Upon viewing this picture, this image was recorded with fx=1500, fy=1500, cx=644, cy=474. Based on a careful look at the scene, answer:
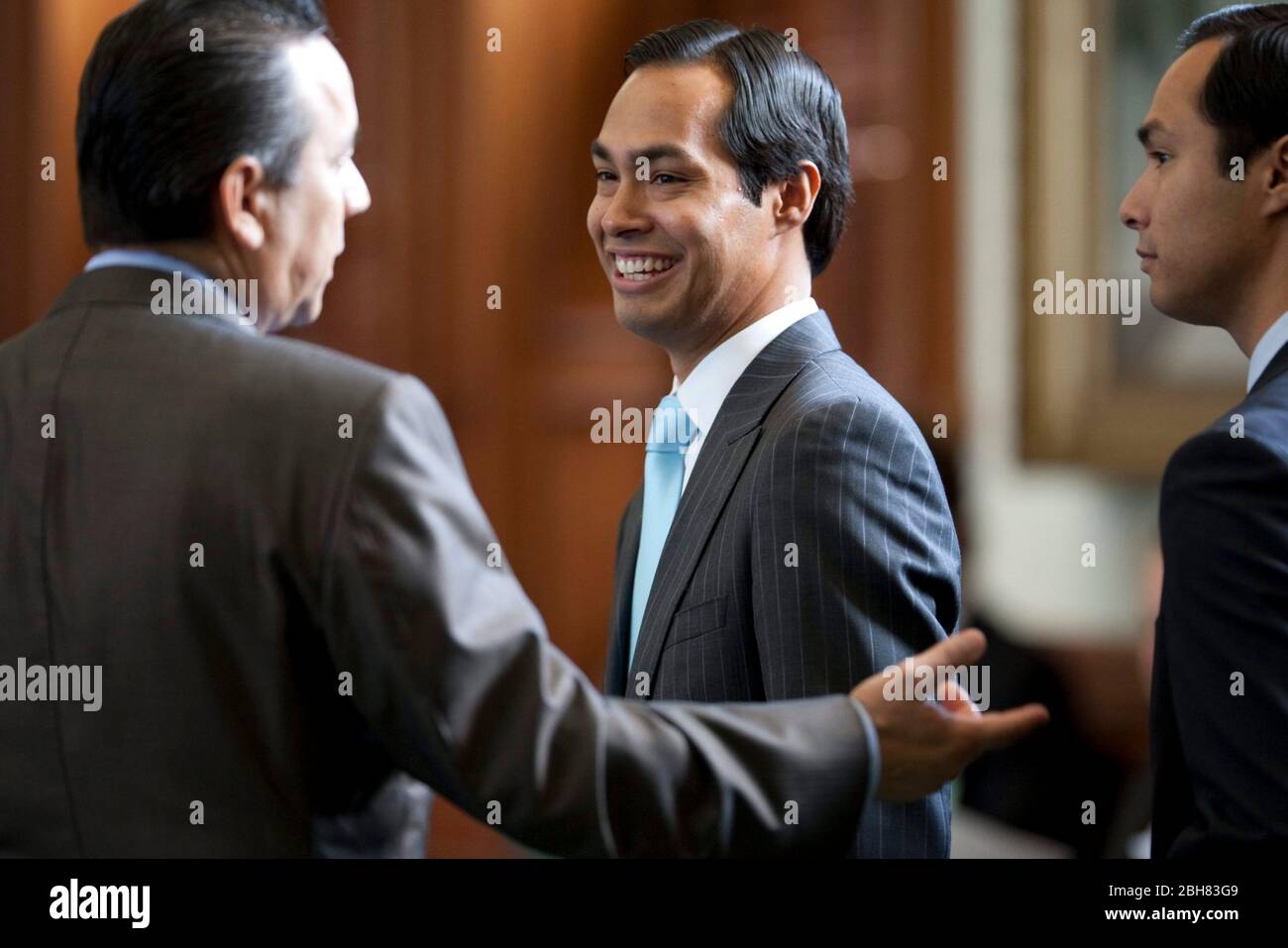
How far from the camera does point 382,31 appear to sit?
392 centimetres

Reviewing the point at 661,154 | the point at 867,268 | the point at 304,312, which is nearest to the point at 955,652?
the point at 304,312

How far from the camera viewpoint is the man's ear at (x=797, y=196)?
74.9 inches

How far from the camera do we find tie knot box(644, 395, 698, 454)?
188 centimetres

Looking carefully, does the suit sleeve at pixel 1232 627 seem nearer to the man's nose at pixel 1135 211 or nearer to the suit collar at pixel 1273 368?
the suit collar at pixel 1273 368

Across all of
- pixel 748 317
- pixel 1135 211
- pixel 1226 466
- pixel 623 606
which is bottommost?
pixel 623 606

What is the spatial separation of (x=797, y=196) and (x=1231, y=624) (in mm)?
813

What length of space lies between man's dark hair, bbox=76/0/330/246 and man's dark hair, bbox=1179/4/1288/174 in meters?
0.99

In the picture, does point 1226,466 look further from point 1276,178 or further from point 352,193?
point 352,193

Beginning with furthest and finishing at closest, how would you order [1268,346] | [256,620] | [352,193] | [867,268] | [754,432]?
[867,268], [754,432], [1268,346], [352,193], [256,620]

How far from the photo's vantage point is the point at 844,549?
5.11 ft

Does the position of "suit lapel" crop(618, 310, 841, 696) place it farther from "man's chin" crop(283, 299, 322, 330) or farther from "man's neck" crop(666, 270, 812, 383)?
"man's chin" crop(283, 299, 322, 330)

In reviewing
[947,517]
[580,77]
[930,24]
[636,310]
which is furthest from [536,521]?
[947,517]

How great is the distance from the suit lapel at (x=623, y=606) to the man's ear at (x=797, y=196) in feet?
1.31

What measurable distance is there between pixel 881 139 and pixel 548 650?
9.54 feet
